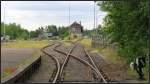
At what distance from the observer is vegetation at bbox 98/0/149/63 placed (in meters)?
20.3

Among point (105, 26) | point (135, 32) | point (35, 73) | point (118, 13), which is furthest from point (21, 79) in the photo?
point (105, 26)

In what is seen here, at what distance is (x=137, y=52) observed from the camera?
21422mm

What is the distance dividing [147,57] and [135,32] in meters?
3.25

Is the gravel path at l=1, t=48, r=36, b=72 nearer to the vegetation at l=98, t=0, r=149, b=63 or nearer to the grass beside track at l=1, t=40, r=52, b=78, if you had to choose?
the grass beside track at l=1, t=40, r=52, b=78

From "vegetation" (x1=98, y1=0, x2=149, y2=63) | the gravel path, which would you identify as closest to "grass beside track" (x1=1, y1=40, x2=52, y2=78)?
the gravel path

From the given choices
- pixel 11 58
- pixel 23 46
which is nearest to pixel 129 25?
pixel 11 58

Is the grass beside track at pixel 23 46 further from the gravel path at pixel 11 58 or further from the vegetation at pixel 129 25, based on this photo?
the vegetation at pixel 129 25

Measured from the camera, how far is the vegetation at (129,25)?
20.3 metres

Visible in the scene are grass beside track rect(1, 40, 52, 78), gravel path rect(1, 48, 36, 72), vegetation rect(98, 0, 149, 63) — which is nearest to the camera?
grass beside track rect(1, 40, 52, 78)

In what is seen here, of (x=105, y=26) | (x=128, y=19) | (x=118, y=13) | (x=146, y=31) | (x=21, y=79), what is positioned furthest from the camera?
(x=105, y=26)

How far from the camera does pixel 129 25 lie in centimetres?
2189

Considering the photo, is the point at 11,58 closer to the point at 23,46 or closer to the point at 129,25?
the point at 129,25

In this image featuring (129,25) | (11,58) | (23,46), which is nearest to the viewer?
(129,25)

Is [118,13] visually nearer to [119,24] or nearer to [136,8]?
[119,24]
